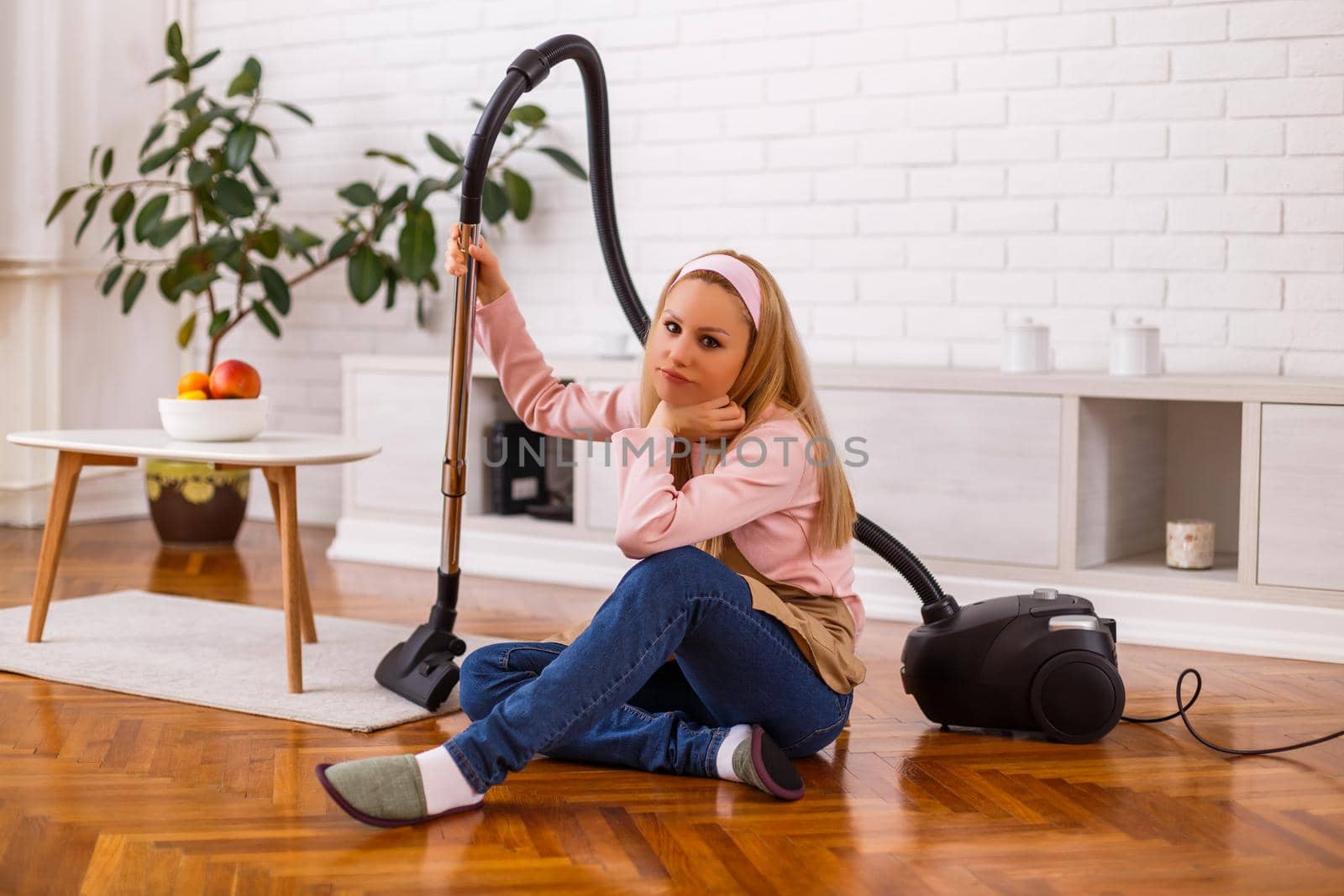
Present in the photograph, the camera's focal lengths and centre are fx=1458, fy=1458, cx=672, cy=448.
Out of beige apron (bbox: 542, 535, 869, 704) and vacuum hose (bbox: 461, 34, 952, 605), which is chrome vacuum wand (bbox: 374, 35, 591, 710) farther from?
beige apron (bbox: 542, 535, 869, 704)

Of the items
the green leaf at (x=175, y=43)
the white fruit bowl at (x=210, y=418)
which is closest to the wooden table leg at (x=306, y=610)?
the white fruit bowl at (x=210, y=418)

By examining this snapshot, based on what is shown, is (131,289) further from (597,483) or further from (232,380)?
(232,380)

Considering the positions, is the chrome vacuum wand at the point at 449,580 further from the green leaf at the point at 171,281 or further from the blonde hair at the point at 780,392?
the green leaf at the point at 171,281

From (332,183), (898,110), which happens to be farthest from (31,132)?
(898,110)

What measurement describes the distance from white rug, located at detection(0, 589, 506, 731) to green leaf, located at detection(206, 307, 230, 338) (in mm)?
1231

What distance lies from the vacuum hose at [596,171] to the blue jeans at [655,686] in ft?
1.22

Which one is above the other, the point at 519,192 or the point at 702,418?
the point at 519,192

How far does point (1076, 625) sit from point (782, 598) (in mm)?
569

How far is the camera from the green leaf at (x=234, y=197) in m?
4.70

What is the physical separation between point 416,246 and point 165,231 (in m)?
0.83

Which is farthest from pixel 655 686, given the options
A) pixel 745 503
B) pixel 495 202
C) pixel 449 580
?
pixel 495 202

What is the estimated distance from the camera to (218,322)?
4805 mm

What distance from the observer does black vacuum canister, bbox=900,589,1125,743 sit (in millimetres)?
2518

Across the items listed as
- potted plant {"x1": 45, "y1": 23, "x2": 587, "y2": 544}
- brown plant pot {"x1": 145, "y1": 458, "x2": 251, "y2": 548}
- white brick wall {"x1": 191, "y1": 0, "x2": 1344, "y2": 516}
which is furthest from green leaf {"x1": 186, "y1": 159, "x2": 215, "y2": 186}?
brown plant pot {"x1": 145, "y1": 458, "x2": 251, "y2": 548}
